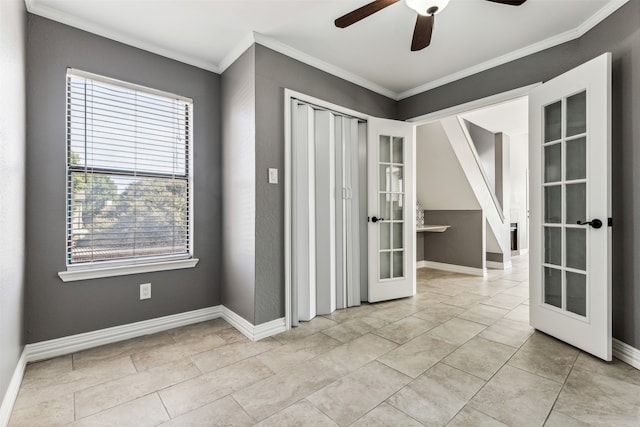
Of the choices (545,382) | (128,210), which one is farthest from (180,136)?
(545,382)

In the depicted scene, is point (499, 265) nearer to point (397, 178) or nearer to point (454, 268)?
point (454, 268)

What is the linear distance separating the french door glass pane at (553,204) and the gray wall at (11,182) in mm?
3560

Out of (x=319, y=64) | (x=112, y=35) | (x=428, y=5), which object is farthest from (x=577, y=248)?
(x=112, y=35)

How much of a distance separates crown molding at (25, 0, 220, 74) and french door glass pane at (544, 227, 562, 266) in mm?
3287

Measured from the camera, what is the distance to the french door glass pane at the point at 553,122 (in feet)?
7.86

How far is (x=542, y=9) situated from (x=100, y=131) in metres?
3.43

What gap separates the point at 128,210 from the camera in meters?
2.52

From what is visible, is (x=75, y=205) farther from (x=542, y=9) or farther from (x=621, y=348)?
(x=621, y=348)

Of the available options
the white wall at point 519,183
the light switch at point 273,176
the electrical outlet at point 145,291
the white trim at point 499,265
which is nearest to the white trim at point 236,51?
the light switch at point 273,176

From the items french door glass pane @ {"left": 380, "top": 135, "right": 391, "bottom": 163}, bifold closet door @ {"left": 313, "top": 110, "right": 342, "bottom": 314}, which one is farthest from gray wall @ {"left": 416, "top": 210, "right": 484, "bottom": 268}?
bifold closet door @ {"left": 313, "top": 110, "right": 342, "bottom": 314}

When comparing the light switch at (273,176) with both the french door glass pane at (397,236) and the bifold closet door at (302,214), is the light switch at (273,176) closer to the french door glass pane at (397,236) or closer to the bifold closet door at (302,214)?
the bifold closet door at (302,214)

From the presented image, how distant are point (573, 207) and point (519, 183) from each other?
5512mm

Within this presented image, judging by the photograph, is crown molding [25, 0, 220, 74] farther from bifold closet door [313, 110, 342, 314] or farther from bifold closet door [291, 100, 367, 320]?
bifold closet door [313, 110, 342, 314]

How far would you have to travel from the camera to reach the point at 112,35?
7.89 feet
